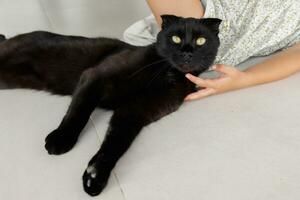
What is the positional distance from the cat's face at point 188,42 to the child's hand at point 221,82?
0.06 meters

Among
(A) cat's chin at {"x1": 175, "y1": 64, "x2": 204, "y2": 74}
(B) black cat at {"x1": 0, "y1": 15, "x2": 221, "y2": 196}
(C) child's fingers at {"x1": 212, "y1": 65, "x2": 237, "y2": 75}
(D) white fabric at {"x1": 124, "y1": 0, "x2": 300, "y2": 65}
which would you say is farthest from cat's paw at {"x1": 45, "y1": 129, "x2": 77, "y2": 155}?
(D) white fabric at {"x1": 124, "y1": 0, "x2": 300, "y2": 65}

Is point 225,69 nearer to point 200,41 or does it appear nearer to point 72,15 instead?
point 200,41

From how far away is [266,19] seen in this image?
133cm

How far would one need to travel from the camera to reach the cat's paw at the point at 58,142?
948 mm

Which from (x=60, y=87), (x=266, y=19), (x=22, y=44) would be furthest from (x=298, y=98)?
(x=22, y=44)

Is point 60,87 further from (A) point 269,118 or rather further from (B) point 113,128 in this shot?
(A) point 269,118

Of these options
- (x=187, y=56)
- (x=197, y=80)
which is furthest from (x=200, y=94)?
(x=187, y=56)

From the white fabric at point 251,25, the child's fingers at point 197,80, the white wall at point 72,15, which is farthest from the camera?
the white wall at point 72,15

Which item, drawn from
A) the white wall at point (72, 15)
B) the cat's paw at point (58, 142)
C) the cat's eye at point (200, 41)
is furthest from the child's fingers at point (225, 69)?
the white wall at point (72, 15)

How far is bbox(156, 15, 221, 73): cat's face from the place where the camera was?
3.42ft

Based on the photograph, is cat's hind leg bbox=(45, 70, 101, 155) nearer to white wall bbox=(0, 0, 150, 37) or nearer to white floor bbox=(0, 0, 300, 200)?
white floor bbox=(0, 0, 300, 200)

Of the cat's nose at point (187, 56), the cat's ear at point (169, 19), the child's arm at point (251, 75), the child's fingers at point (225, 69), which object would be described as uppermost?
the cat's ear at point (169, 19)

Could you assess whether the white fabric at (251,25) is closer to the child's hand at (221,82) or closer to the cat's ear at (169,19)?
the child's hand at (221,82)

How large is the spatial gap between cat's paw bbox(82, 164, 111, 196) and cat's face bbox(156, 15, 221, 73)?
1.17 feet
